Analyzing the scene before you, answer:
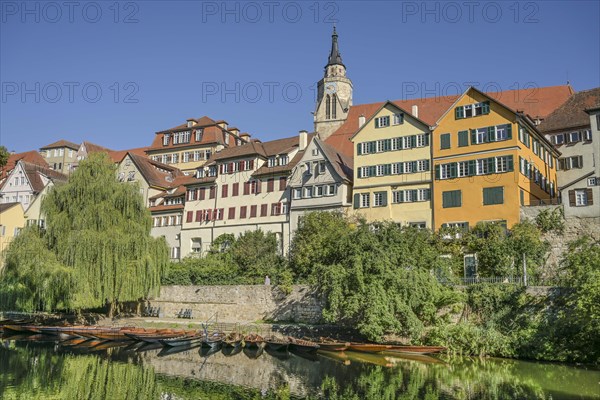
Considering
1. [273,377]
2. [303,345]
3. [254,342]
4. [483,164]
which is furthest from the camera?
[483,164]

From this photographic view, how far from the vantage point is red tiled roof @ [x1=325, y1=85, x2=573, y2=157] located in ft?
188

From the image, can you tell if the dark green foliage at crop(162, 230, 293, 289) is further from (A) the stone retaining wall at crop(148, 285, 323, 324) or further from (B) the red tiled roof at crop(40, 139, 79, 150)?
(B) the red tiled roof at crop(40, 139, 79, 150)

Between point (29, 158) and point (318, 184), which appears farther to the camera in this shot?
point (29, 158)

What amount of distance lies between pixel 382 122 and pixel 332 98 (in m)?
33.9

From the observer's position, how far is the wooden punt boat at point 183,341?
107ft

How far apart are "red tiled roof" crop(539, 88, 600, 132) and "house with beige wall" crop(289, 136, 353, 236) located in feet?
57.5

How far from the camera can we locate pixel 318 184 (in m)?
47.7

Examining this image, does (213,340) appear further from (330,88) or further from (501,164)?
(330,88)

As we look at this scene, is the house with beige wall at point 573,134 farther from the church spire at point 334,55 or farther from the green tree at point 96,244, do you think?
the church spire at point 334,55

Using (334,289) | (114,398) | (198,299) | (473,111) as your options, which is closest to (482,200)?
(473,111)

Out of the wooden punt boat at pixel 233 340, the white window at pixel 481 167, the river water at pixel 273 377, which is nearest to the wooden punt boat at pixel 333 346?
the river water at pixel 273 377

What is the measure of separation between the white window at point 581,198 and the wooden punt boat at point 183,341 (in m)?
24.3

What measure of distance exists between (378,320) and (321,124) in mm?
50809

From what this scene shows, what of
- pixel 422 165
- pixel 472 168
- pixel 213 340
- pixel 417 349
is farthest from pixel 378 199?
pixel 213 340
